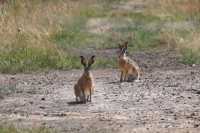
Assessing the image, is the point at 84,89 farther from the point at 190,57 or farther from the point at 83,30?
the point at 83,30

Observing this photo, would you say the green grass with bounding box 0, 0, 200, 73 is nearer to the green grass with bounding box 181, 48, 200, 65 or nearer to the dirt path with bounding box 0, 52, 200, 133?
the green grass with bounding box 181, 48, 200, 65

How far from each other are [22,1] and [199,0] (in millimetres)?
7509

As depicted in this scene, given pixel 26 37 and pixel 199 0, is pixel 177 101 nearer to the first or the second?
pixel 26 37

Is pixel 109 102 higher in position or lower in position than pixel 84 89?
lower

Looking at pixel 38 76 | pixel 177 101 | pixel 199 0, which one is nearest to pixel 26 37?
pixel 38 76

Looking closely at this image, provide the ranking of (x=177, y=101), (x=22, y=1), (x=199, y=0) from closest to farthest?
(x=177, y=101) → (x=22, y=1) → (x=199, y=0)

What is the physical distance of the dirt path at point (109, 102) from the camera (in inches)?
466

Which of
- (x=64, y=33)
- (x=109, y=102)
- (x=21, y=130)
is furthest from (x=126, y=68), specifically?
(x=64, y=33)

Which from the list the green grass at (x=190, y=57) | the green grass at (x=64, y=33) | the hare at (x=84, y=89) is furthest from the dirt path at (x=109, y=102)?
the green grass at (x=64, y=33)

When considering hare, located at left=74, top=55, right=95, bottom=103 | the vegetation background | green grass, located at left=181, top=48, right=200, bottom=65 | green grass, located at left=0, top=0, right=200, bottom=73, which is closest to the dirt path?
hare, located at left=74, top=55, right=95, bottom=103

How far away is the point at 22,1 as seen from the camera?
2945 cm

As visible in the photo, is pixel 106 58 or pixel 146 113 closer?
pixel 146 113

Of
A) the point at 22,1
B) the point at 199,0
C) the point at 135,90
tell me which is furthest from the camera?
the point at 199,0

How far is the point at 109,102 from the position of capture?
547 inches
